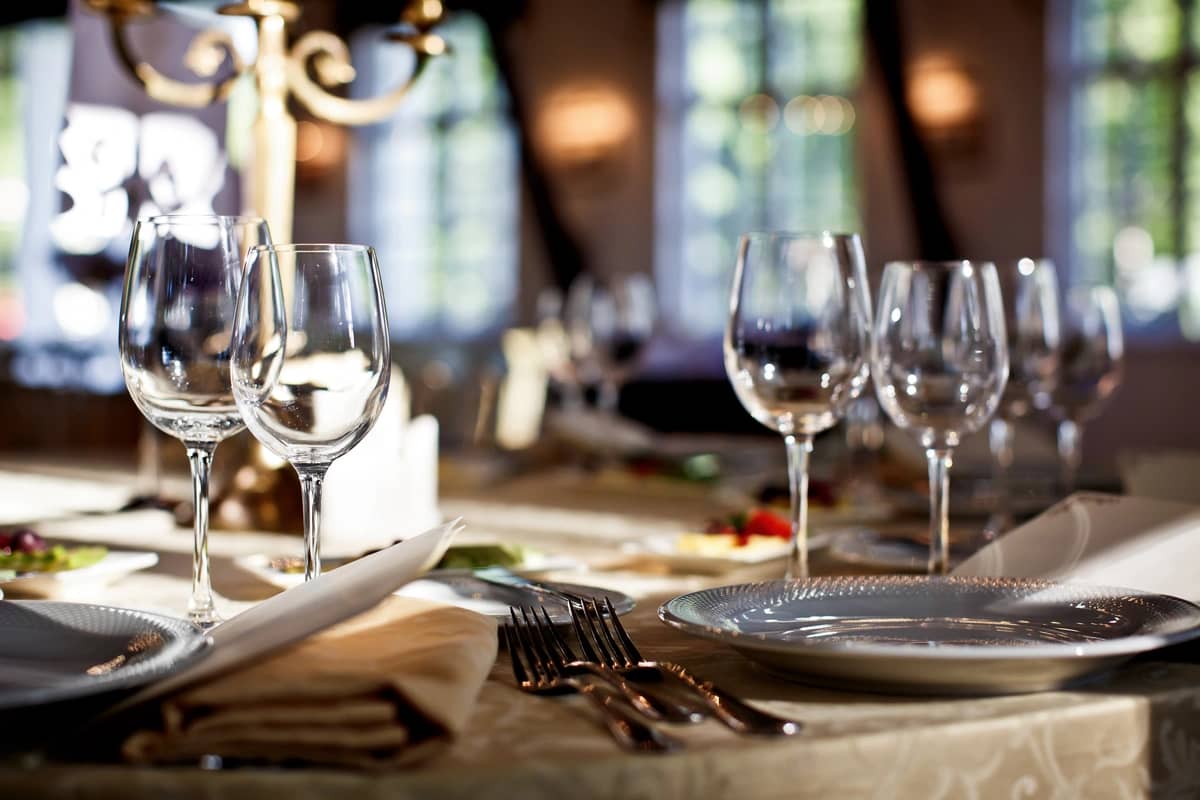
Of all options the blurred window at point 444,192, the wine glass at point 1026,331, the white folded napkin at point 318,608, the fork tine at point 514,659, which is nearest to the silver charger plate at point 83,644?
the white folded napkin at point 318,608

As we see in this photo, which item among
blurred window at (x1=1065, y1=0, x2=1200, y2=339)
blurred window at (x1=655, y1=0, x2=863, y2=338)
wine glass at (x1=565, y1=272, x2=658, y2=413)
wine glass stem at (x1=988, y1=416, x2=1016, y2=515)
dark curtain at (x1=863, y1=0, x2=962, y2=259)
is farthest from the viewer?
blurred window at (x1=655, y1=0, x2=863, y2=338)

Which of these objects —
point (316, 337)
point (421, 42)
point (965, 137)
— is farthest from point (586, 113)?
point (316, 337)

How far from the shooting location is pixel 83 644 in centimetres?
77

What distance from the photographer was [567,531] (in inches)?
62.1

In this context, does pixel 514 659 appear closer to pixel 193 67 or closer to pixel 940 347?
pixel 940 347

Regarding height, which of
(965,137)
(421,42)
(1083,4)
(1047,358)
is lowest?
(1047,358)

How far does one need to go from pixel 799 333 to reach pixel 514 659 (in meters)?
0.33

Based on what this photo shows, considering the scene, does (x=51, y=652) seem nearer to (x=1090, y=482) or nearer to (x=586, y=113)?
(x=1090, y=482)

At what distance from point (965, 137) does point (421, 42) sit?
307 inches

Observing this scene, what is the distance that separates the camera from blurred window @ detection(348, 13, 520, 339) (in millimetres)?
11391

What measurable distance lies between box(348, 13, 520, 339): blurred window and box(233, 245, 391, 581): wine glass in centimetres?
1049

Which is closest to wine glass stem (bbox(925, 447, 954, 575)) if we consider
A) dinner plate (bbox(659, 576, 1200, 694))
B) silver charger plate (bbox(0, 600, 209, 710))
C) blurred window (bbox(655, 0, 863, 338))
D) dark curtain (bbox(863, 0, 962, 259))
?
dinner plate (bbox(659, 576, 1200, 694))

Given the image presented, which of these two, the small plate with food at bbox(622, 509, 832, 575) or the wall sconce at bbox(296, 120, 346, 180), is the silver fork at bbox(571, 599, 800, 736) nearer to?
the small plate with food at bbox(622, 509, 832, 575)

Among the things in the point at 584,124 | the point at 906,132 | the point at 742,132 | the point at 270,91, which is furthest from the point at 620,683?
the point at 584,124
